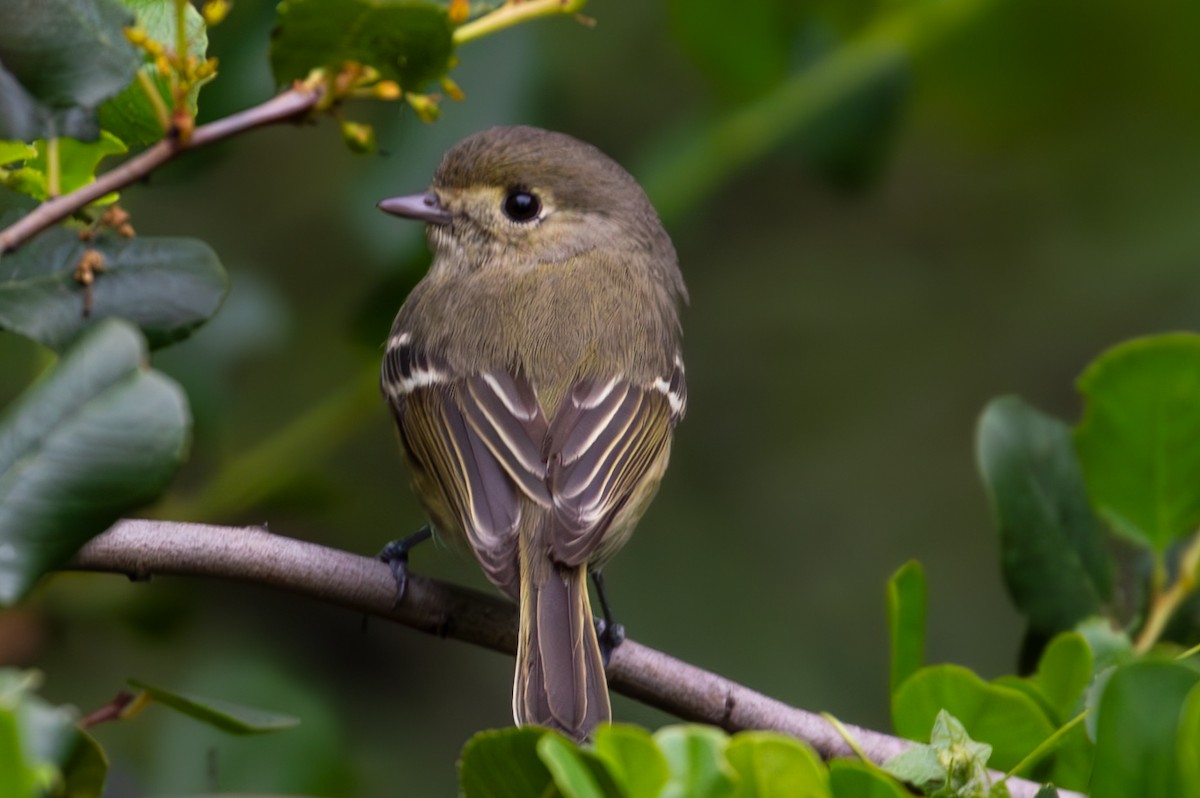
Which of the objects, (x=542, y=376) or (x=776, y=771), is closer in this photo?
(x=776, y=771)

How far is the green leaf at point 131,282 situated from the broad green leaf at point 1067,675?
4.47ft

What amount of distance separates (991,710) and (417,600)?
99 cm

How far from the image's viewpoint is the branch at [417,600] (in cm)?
227

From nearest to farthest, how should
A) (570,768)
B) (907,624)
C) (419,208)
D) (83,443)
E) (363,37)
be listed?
(570,768) → (83,443) → (363,37) → (907,624) → (419,208)

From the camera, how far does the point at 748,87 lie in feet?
13.6

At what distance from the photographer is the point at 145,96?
2260 millimetres

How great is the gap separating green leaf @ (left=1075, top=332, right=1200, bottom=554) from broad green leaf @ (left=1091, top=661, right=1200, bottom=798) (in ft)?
3.03

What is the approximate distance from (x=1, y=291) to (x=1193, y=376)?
1.88 meters

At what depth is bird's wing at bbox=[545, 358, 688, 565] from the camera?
2920mm

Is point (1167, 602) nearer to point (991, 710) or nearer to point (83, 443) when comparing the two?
point (991, 710)

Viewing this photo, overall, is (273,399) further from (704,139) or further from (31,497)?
(31,497)

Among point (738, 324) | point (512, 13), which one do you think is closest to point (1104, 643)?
point (512, 13)

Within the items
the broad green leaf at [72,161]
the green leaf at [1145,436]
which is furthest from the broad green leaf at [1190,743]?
the broad green leaf at [72,161]

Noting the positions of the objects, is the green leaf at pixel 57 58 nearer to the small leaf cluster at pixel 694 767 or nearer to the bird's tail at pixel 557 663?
the small leaf cluster at pixel 694 767
